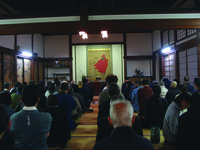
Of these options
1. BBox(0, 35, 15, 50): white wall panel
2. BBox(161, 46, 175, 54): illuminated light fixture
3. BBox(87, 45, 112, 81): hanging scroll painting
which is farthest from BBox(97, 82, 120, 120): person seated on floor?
BBox(87, 45, 112, 81): hanging scroll painting

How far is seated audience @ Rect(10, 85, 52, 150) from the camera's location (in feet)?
4.94

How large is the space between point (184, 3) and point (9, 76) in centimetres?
667

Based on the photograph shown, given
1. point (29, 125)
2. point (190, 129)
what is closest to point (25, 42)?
point (29, 125)

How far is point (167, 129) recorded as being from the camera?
246 cm

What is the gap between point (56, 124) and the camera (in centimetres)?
237

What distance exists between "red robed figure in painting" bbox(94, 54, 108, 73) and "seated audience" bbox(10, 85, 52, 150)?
930 cm

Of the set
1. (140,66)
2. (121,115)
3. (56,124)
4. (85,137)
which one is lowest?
(85,137)

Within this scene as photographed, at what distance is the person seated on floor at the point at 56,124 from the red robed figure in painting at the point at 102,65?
27.7 feet

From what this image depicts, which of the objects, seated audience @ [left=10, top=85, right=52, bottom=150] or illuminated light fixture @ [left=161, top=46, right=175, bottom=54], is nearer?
seated audience @ [left=10, top=85, right=52, bottom=150]

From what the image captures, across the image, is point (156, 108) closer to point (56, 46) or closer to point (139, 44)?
point (139, 44)

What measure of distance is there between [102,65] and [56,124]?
8.62 m

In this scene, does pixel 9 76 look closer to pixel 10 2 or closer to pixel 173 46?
pixel 10 2

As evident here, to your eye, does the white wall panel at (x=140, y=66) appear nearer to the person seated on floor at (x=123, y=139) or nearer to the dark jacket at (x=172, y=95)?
the dark jacket at (x=172, y=95)

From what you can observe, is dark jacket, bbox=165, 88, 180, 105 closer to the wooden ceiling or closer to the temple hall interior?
the temple hall interior
